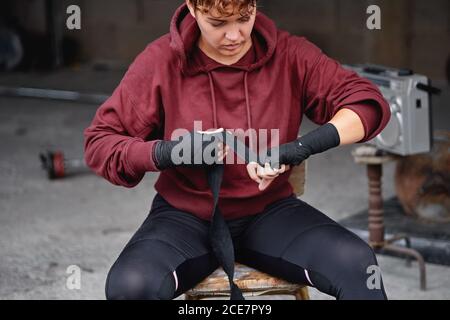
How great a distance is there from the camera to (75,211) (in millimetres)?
5352

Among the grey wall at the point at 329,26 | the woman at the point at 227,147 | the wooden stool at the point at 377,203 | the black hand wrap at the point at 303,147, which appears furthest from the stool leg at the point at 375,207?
the grey wall at the point at 329,26

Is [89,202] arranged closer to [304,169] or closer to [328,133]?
[304,169]

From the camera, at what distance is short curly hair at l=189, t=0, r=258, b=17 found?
8.59 ft

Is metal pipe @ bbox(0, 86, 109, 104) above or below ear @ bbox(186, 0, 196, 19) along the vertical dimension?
below

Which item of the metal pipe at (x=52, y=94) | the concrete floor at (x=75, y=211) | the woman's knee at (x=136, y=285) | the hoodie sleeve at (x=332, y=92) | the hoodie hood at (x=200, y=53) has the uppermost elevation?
the hoodie hood at (x=200, y=53)

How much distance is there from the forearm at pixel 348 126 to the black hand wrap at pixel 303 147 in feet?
0.07

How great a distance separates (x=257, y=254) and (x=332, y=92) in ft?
1.78

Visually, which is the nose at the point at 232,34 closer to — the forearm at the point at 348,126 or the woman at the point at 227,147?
the woman at the point at 227,147

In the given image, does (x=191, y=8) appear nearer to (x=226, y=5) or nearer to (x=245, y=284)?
(x=226, y=5)

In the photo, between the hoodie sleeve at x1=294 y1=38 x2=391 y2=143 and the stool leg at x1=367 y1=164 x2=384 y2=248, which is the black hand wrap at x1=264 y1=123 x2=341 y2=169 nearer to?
the hoodie sleeve at x1=294 y1=38 x2=391 y2=143

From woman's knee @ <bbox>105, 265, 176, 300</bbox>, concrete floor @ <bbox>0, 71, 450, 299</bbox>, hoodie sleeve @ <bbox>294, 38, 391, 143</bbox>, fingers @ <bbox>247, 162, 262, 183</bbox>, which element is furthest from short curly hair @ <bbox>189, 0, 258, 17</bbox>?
concrete floor @ <bbox>0, 71, 450, 299</bbox>

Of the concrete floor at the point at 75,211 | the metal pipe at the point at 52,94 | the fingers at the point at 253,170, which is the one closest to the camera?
the fingers at the point at 253,170

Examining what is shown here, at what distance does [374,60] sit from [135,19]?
3.05 meters

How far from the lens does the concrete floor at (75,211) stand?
13.9 feet
